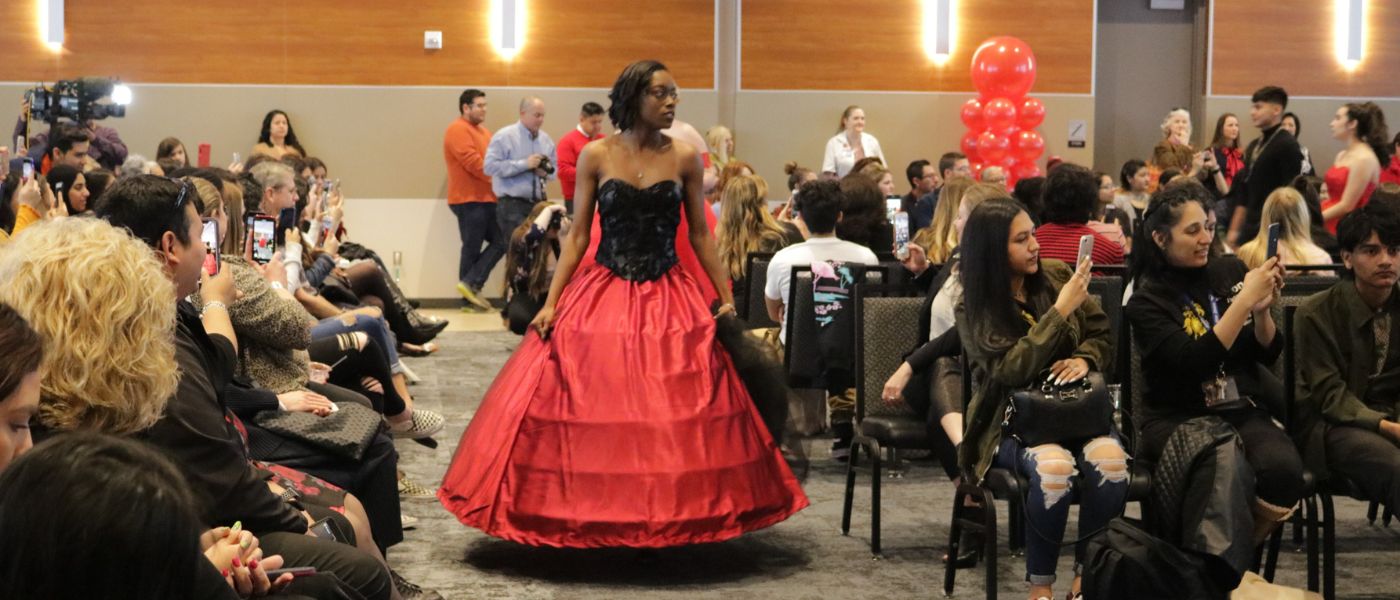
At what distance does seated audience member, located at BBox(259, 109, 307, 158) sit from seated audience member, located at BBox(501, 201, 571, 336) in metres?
3.62

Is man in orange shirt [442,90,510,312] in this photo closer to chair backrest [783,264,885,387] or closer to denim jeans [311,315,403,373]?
denim jeans [311,315,403,373]

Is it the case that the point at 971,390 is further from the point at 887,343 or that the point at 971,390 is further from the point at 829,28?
the point at 829,28

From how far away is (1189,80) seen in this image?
12898mm

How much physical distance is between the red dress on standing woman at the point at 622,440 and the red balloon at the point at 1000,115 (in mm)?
7356

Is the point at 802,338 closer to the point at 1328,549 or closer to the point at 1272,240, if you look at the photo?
the point at 1272,240

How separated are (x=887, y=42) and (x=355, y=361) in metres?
8.01

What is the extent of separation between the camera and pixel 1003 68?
38.3ft

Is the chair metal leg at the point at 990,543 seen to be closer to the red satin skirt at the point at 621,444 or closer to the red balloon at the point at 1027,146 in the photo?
the red satin skirt at the point at 621,444

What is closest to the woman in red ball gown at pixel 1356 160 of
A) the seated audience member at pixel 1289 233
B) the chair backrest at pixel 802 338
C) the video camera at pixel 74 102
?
the seated audience member at pixel 1289 233

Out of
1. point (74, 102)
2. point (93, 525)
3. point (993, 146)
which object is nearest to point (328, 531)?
point (93, 525)

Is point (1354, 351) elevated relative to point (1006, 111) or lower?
lower

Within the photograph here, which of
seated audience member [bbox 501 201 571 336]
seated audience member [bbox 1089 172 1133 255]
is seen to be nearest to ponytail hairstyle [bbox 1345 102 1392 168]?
seated audience member [bbox 1089 172 1133 255]

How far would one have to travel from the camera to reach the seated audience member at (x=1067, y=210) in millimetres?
5270

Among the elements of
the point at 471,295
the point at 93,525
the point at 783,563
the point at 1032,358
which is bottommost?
the point at 783,563
